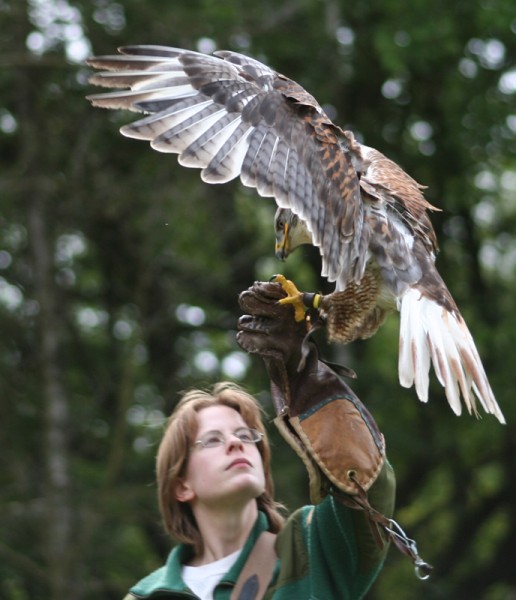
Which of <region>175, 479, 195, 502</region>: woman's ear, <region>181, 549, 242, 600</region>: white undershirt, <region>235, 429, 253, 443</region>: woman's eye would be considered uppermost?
<region>235, 429, 253, 443</region>: woman's eye

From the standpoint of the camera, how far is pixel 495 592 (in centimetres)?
1287

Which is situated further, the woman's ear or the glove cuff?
the woman's ear

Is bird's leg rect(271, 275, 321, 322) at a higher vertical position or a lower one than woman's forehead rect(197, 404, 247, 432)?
higher

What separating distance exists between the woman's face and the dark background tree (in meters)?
5.73

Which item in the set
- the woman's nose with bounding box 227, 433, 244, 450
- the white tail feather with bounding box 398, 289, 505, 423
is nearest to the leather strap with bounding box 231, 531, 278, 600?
the woman's nose with bounding box 227, 433, 244, 450

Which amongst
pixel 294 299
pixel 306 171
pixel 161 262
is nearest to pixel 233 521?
pixel 294 299

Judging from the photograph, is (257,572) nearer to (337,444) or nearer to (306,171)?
(337,444)

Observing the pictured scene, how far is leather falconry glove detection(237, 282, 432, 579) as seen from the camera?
3.30m

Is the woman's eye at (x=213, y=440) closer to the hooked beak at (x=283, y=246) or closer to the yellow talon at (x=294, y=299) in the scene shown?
the yellow talon at (x=294, y=299)

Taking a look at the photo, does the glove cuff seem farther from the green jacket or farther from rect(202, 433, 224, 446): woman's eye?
rect(202, 433, 224, 446): woman's eye

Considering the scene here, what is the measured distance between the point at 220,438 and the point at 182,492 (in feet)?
0.67

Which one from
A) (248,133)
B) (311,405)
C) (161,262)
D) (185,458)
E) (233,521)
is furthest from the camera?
(161,262)

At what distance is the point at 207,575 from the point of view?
3561 millimetres

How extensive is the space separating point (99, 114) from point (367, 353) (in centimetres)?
363
